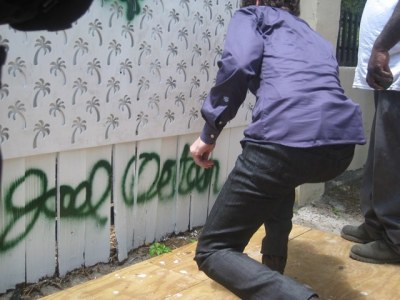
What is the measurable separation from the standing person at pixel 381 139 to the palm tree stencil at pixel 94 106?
1570 mm

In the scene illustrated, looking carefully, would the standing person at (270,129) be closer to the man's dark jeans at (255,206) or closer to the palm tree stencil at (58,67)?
the man's dark jeans at (255,206)

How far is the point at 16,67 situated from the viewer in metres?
2.50

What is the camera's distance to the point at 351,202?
4.70m

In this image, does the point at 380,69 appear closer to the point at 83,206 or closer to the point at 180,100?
the point at 180,100

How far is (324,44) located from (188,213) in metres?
1.71

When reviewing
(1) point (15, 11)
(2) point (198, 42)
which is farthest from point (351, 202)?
(1) point (15, 11)

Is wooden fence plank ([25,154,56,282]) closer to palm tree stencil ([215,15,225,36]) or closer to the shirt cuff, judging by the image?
the shirt cuff

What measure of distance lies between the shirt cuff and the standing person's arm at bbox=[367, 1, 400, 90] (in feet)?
3.67

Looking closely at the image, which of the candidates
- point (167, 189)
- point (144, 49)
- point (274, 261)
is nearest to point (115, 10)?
point (144, 49)

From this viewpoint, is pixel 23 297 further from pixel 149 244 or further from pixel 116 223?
pixel 149 244

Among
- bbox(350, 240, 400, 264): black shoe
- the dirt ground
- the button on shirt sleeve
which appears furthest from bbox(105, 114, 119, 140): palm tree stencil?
bbox(350, 240, 400, 264): black shoe

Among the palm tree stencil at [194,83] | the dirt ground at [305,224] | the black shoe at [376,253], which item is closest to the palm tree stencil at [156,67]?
the palm tree stencil at [194,83]

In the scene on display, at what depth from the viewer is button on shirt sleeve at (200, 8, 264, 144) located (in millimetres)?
2322

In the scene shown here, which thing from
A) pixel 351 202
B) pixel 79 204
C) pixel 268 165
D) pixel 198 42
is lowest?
pixel 351 202
